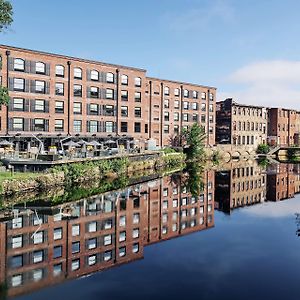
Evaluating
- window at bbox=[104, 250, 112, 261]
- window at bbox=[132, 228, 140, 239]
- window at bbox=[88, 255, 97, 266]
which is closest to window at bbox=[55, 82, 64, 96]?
window at bbox=[132, 228, 140, 239]

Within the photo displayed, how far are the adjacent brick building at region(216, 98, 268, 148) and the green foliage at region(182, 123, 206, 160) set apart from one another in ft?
68.1

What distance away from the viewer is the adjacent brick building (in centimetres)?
9100

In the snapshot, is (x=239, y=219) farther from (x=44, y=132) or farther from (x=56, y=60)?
(x=56, y=60)

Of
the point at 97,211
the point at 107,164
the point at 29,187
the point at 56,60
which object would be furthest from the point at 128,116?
the point at 97,211

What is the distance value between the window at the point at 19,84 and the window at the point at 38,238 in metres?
32.7

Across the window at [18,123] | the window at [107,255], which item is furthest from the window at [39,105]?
the window at [107,255]

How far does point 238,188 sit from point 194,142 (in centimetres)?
2640

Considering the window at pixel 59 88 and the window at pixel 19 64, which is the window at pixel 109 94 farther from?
the window at pixel 19 64

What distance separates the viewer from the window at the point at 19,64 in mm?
48125

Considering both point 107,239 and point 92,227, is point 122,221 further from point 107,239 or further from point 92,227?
point 107,239

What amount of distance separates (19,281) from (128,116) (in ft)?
163

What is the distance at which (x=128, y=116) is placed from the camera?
204 feet

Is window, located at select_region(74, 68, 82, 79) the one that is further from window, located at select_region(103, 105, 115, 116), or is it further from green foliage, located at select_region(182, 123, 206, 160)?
green foliage, located at select_region(182, 123, 206, 160)

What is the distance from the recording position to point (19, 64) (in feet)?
159
